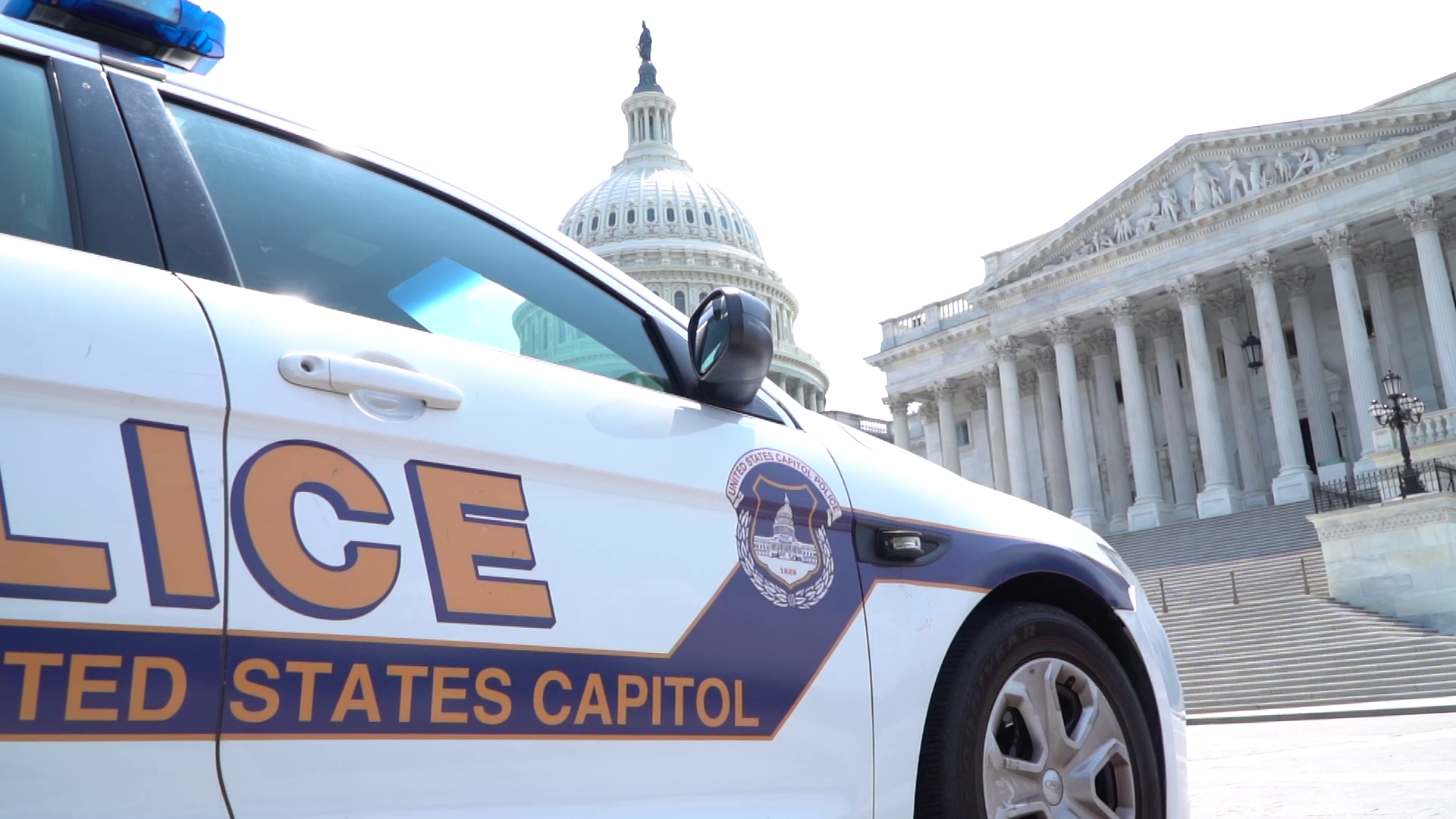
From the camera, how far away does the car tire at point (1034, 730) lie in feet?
10.0

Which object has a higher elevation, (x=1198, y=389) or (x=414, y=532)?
(x=1198, y=389)

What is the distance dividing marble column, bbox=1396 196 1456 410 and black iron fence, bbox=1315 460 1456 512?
364 cm

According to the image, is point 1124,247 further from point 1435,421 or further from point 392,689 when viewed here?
point 392,689

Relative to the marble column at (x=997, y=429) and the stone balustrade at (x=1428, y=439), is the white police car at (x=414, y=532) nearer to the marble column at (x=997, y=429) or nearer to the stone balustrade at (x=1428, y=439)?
the stone balustrade at (x=1428, y=439)

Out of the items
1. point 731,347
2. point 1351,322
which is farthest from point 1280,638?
point 731,347

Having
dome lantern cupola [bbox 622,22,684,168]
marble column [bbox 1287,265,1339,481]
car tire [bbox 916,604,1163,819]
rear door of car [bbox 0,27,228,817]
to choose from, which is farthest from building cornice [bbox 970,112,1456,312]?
dome lantern cupola [bbox 622,22,684,168]

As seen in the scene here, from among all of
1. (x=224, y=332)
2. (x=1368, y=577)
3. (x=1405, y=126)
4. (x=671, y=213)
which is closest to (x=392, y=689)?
(x=224, y=332)

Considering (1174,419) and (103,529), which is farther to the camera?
(1174,419)

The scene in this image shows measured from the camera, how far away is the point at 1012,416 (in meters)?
47.4

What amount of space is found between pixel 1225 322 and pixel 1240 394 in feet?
9.48

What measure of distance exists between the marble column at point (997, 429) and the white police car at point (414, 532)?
155ft

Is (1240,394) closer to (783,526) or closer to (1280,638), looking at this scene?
(1280,638)

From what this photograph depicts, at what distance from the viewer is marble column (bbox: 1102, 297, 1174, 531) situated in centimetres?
4319

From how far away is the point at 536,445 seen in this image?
2498 millimetres
